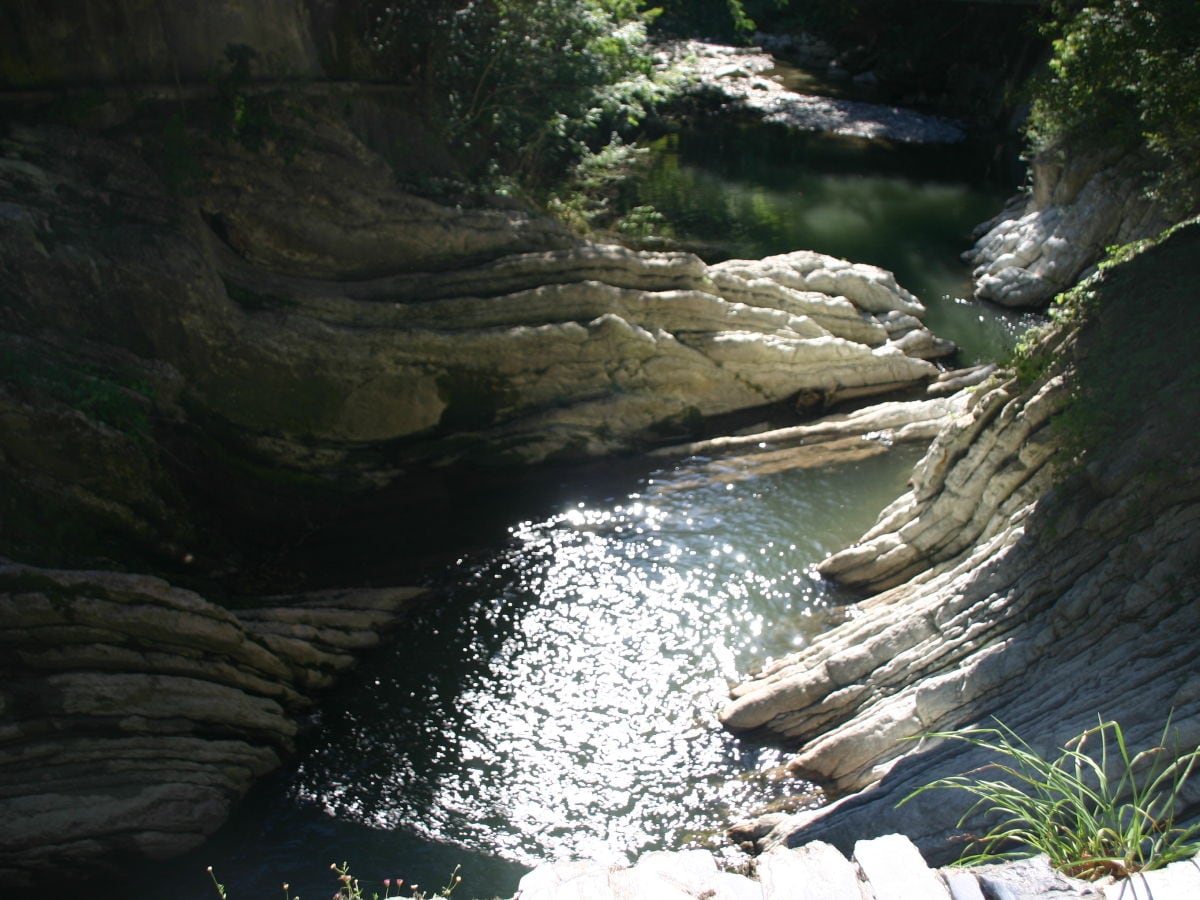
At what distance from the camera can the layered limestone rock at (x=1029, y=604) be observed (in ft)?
24.7

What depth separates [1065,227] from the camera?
69.5 ft

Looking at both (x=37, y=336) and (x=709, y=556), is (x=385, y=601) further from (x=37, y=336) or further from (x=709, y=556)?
(x=37, y=336)

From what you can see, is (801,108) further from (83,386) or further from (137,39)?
(83,386)

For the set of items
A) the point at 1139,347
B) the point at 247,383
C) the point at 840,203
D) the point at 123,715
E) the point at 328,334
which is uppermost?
the point at 840,203

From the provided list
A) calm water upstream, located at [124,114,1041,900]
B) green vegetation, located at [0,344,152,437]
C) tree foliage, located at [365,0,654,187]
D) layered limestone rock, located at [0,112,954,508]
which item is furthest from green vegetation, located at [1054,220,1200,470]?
tree foliage, located at [365,0,654,187]

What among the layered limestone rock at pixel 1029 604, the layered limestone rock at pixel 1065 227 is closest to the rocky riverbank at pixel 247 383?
the layered limestone rock at pixel 1065 227

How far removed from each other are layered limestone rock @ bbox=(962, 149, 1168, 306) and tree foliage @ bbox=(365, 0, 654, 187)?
9.20 meters

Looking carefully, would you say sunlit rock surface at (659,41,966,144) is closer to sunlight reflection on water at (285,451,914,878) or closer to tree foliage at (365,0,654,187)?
tree foliage at (365,0,654,187)

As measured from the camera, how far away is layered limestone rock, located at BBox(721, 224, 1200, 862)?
296 inches

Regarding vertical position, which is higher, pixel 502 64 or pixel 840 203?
pixel 840 203

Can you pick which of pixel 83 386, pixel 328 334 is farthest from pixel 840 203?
pixel 83 386

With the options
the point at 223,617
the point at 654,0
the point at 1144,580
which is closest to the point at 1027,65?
the point at 654,0

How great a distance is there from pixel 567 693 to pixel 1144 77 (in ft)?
37.5

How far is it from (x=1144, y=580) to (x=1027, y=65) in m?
32.0
